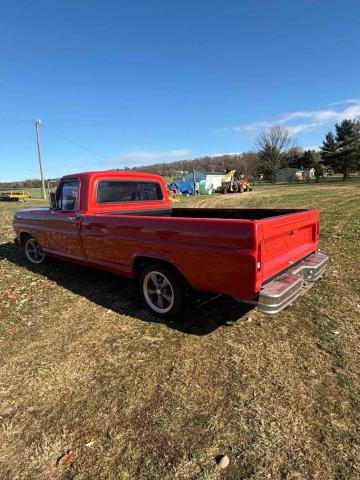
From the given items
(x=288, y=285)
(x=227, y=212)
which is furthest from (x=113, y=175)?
(x=288, y=285)

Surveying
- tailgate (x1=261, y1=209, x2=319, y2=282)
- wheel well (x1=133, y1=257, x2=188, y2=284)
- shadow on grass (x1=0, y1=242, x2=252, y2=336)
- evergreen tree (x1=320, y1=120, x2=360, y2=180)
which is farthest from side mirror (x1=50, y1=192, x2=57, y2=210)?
evergreen tree (x1=320, y1=120, x2=360, y2=180)

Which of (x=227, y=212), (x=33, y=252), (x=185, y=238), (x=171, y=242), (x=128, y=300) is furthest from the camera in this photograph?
(x=33, y=252)

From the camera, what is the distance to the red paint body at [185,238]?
11.1ft

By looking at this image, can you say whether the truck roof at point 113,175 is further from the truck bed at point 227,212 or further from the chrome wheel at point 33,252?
the chrome wheel at point 33,252

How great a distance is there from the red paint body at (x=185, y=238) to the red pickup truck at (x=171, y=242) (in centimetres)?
1

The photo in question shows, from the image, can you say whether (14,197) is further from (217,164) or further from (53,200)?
(217,164)

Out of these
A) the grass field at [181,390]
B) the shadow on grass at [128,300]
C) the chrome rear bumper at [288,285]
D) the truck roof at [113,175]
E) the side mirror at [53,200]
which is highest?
the truck roof at [113,175]

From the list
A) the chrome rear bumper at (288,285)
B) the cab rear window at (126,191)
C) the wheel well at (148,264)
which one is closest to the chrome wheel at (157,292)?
the wheel well at (148,264)

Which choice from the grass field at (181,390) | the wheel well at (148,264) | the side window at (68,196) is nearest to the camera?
the grass field at (181,390)

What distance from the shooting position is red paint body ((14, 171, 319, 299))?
3.39m

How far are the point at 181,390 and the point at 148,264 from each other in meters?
1.81

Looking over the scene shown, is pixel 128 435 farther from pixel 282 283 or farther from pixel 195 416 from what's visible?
pixel 282 283

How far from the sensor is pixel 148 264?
4.54 meters

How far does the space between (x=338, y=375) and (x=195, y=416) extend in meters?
1.40
